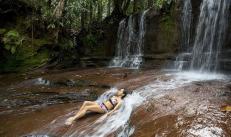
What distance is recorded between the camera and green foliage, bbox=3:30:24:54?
15.0 metres

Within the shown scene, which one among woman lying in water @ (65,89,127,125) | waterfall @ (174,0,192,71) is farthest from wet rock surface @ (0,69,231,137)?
waterfall @ (174,0,192,71)

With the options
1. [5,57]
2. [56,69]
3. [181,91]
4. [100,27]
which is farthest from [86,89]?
[100,27]

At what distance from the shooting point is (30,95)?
10.1 m

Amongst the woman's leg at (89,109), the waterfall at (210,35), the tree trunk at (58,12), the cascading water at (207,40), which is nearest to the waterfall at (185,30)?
the cascading water at (207,40)

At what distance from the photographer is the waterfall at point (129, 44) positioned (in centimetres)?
1594

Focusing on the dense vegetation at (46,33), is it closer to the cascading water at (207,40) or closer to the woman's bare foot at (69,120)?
the cascading water at (207,40)

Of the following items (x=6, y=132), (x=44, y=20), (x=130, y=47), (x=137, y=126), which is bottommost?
(x=6, y=132)

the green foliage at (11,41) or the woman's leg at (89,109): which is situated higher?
the green foliage at (11,41)

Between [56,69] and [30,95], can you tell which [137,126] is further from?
[56,69]

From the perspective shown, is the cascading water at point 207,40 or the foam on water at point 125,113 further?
the cascading water at point 207,40

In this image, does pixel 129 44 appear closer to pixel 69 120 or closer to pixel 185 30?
pixel 185 30

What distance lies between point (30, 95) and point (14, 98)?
0.49 metres

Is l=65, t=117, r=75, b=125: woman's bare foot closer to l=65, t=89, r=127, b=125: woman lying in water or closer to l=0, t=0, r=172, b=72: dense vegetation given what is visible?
l=65, t=89, r=127, b=125: woman lying in water

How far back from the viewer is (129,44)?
1677 cm
